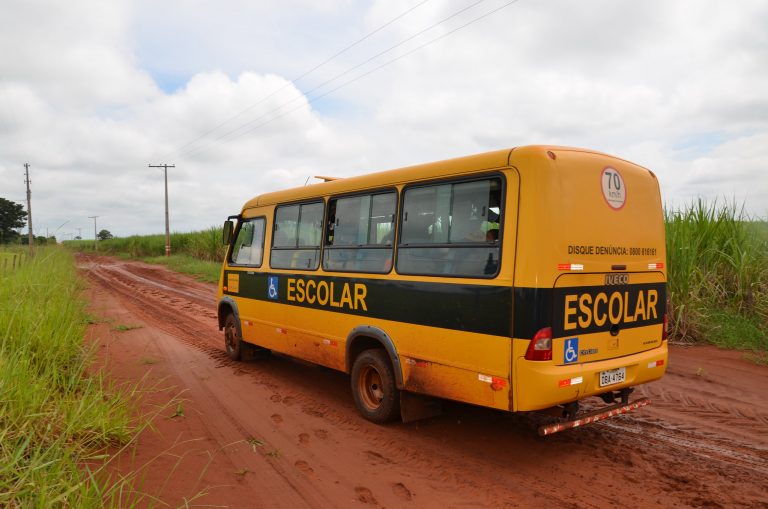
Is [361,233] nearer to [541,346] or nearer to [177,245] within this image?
[541,346]

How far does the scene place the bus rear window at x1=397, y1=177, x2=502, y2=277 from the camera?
398cm

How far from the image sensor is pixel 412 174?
15.5 feet

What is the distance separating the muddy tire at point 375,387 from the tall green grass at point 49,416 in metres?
2.17

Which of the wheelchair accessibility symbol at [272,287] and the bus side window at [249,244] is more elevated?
the bus side window at [249,244]

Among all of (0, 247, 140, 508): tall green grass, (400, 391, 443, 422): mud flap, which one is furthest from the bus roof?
(0, 247, 140, 508): tall green grass

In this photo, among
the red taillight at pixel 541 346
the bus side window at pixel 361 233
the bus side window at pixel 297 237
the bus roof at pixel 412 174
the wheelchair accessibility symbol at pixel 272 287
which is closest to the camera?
the red taillight at pixel 541 346

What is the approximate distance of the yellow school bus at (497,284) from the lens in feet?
12.1

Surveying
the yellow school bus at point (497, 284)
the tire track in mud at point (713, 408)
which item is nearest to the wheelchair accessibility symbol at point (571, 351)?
the yellow school bus at point (497, 284)

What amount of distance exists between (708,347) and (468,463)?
5840 mm

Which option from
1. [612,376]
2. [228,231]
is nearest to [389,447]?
[612,376]

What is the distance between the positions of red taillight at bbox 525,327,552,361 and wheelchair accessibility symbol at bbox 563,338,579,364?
200 millimetres

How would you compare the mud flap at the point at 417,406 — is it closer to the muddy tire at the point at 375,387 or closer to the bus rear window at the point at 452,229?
the muddy tire at the point at 375,387

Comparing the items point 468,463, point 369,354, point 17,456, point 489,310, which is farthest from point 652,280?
point 17,456

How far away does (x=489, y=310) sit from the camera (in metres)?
3.84
